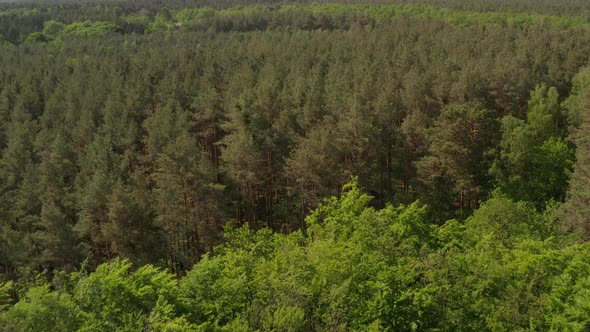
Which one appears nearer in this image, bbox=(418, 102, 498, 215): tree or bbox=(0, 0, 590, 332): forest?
bbox=(0, 0, 590, 332): forest

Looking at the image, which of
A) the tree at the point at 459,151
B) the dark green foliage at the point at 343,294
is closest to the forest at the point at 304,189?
the dark green foliage at the point at 343,294

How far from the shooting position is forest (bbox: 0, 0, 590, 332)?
18.9 meters

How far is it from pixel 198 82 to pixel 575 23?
83698mm

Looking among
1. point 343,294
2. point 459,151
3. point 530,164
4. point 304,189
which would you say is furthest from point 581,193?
point 343,294

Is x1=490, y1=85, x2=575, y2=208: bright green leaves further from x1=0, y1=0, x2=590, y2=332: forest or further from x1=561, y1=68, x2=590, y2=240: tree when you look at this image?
x1=561, y1=68, x2=590, y2=240: tree

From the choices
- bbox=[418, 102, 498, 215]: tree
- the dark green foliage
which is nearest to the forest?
the dark green foliage

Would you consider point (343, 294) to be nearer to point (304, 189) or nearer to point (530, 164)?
point (304, 189)

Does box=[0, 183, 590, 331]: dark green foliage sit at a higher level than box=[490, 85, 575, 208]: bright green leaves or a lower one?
higher

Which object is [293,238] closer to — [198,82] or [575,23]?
[198,82]

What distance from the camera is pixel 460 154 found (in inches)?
1540

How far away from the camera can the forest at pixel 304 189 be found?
61.9 ft

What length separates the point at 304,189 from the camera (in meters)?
39.4

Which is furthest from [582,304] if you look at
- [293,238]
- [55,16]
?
[55,16]

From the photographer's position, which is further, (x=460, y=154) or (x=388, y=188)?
(x=388, y=188)
